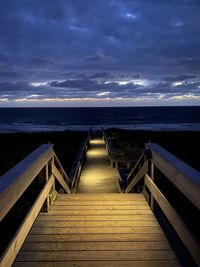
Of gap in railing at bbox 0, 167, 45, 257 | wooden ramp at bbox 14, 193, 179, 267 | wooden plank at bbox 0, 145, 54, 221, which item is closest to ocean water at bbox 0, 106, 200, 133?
gap in railing at bbox 0, 167, 45, 257

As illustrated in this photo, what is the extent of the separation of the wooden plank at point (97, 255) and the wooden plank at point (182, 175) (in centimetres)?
85

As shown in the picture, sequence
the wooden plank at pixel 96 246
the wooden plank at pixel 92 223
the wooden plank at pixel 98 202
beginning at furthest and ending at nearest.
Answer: the wooden plank at pixel 98 202
the wooden plank at pixel 92 223
the wooden plank at pixel 96 246

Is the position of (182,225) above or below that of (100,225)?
above

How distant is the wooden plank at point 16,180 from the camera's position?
7.87 feet

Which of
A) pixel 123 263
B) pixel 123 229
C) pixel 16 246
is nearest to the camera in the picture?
pixel 16 246

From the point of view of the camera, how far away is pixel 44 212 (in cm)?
476

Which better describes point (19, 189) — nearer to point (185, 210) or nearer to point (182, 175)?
point (182, 175)

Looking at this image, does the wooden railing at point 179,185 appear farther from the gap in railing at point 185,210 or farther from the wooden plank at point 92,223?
the gap in railing at point 185,210

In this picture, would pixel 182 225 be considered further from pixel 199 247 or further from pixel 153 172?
pixel 153 172

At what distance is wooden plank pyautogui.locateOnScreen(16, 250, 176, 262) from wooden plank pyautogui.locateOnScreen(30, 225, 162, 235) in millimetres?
584

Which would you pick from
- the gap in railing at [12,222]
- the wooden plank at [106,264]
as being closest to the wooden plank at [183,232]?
the wooden plank at [106,264]

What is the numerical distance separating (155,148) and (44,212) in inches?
81.2

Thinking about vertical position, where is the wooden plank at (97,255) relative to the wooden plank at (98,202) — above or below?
above

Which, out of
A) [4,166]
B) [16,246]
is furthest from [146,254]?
[4,166]
